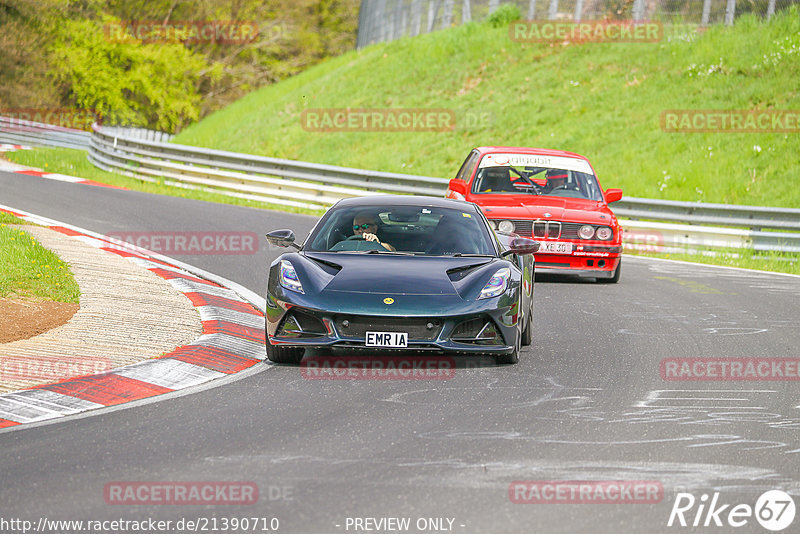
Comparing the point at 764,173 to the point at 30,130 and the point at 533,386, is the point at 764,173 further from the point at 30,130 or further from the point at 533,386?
the point at 30,130

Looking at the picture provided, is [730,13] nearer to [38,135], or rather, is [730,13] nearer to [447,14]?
[447,14]

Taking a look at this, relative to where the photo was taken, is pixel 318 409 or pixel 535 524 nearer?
pixel 535 524

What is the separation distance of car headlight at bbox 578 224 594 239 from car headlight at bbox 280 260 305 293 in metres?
6.21

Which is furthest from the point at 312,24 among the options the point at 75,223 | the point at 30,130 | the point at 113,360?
the point at 113,360

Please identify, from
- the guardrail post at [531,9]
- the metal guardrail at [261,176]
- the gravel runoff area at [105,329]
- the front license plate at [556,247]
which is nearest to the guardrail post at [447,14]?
the guardrail post at [531,9]

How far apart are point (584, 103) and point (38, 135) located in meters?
20.2

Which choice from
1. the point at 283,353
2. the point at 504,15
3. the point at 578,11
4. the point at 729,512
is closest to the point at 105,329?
the point at 283,353

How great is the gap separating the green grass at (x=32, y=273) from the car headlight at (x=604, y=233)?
642cm

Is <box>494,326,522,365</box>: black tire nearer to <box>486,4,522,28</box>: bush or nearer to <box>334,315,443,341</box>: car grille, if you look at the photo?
<box>334,315,443,341</box>: car grille

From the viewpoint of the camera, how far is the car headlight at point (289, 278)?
8270 millimetres

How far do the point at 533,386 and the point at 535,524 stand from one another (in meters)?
3.13

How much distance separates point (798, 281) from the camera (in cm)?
1586

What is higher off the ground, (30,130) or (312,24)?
(312,24)

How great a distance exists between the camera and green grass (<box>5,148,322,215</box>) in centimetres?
2447
